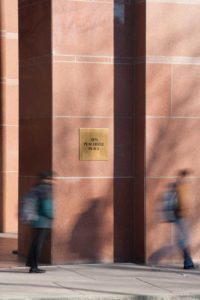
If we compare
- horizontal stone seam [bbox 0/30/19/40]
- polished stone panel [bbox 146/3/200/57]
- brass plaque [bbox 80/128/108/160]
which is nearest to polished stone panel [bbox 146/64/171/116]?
polished stone panel [bbox 146/3/200/57]

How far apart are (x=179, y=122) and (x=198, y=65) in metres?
1.17

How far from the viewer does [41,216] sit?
49.1 feet

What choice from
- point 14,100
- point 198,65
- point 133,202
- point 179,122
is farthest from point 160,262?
point 14,100

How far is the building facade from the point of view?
16344 mm

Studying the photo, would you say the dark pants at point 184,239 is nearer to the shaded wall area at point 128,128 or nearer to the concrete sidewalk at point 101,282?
the concrete sidewalk at point 101,282

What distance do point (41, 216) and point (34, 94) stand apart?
2.91 metres

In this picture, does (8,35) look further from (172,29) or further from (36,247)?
(36,247)

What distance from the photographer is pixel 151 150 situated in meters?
16.5

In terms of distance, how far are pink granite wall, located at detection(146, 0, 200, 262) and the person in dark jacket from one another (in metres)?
2.26

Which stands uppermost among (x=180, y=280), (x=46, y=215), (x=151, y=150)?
(x=151, y=150)

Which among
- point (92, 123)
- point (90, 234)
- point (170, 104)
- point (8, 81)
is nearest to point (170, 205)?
point (90, 234)

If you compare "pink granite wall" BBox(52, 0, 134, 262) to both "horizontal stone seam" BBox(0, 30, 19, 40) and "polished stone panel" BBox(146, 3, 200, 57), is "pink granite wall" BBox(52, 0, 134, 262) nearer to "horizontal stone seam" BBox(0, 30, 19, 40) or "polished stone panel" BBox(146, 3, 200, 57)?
"polished stone panel" BBox(146, 3, 200, 57)

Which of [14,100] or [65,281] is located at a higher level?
[14,100]

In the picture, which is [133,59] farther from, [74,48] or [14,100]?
[14,100]
